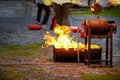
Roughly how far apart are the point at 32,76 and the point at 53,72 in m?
0.63

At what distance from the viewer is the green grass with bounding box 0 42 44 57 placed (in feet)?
41.3

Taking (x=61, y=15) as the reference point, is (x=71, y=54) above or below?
below

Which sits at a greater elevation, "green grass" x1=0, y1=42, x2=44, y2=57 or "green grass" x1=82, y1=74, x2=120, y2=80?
"green grass" x1=0, y1=42, x2=44, y2=57

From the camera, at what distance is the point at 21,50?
13172mm

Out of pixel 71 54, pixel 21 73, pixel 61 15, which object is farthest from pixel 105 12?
pixel 21 73

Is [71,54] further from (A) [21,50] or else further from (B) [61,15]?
(B) [61,15]

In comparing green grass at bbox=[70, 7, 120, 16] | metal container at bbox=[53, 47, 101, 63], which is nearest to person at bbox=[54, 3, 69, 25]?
metal container at bbox=[53, 47, 101, 63]

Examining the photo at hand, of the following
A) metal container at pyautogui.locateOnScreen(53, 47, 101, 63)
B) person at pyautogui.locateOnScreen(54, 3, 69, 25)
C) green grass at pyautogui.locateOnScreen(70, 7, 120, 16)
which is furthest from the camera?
green grass at pyautogui.locateOnScreen(70, 7, 120, 16)

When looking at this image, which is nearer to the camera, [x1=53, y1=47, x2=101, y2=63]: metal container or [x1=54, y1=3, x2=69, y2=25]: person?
[x1=53, y1=47, x2=101, y2=63]: metal container

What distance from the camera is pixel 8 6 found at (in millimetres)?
27953

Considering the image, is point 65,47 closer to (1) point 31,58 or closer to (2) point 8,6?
(1) point 31,58

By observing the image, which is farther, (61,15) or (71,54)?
(61,15)

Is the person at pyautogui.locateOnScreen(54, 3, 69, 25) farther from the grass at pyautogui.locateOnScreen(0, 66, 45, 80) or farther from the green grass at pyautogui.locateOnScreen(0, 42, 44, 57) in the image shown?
the grass at pyautogui.locateOnScreen(0, 66, 45, 80)

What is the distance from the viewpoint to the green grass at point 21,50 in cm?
1260
